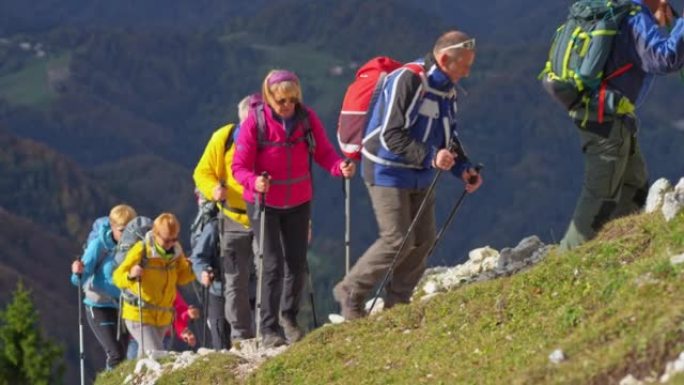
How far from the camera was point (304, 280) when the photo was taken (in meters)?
11.6

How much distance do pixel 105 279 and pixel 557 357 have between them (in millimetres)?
6813

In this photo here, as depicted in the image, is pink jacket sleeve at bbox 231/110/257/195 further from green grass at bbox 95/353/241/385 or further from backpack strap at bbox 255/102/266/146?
green grass at bbox 95/353/241/385

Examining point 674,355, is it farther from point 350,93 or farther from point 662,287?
point 350,93

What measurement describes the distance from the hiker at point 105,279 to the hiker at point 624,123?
4.66m

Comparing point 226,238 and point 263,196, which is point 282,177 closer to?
point 263,196

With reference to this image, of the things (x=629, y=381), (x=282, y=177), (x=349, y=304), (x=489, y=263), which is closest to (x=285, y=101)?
(x=282, y=177)

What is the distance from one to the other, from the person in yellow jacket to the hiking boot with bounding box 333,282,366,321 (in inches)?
76.1

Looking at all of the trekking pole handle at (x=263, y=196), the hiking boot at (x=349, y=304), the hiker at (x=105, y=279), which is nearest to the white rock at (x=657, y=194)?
the hiking boot at (x=349, y=304)

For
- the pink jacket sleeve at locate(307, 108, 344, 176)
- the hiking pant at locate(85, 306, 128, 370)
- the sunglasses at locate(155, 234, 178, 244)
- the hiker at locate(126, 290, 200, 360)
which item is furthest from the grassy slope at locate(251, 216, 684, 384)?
the hiking pant at locate(85, 306, 128, 370)

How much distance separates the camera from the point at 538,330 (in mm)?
8477

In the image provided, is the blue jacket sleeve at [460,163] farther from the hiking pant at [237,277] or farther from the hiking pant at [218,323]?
the hiking pant at [218,323]

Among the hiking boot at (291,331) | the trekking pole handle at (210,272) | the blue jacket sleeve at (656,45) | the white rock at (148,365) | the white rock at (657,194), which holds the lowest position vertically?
the white rock at (148,365)

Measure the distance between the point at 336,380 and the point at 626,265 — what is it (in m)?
2.26

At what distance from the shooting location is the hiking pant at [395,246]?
417 inches
